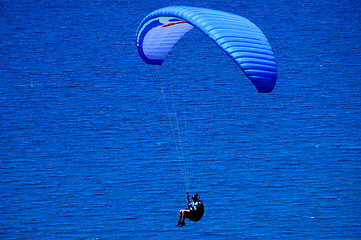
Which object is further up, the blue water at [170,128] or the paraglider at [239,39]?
the paraglider at [239,39]

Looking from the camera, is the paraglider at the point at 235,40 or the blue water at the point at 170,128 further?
the blue water at the point at 170,128

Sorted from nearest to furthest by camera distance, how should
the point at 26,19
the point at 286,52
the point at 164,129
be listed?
the point at 164,129
the point at 286,52
the point at 26,19

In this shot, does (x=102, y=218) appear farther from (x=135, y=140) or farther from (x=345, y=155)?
(x=345, y=155)

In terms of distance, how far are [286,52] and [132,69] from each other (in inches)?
250

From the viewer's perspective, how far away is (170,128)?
72.4 ft

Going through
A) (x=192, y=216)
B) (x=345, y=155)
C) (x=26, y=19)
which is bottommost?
(x=345, y=155)

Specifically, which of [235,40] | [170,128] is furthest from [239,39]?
[170,128]

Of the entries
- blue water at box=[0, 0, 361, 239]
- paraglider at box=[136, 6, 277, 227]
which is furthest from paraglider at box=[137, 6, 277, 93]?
blue water at box=[0, 0, 361, 239]

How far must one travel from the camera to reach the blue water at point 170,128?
1862 centimetres

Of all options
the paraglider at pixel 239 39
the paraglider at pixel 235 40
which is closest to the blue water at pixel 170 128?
the paraglider at pixel 235 40

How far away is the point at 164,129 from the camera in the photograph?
21719 mm

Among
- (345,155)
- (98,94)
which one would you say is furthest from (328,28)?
(98,94)

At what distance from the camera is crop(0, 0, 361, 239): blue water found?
733 inches

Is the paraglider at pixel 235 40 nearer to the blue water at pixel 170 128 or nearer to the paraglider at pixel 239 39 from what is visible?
the paraglider at pixel 239 39
